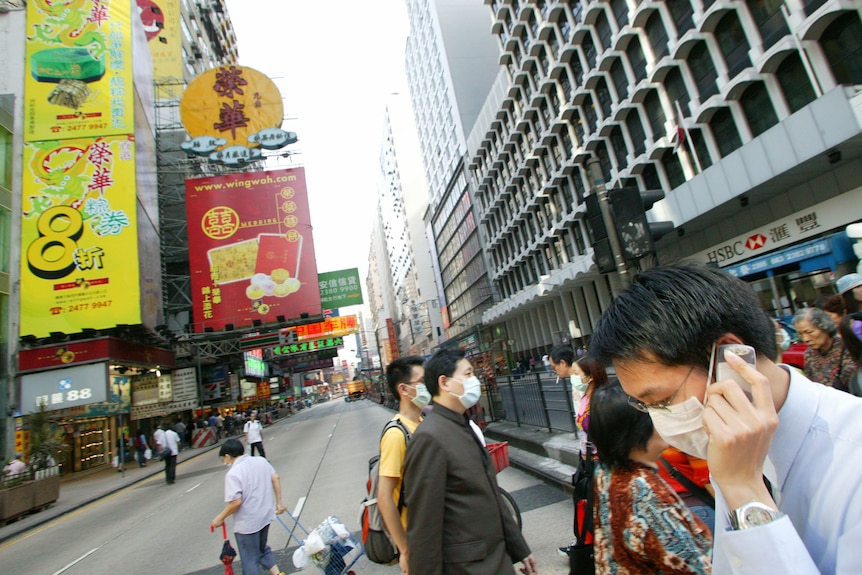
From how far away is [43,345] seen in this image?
65.0 feet

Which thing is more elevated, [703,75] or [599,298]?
[703,75]

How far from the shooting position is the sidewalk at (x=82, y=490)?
11305mm

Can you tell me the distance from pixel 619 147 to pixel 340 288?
1668 centimetres

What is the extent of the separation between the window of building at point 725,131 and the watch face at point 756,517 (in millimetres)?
20589

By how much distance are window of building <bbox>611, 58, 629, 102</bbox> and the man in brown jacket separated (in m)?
24.4

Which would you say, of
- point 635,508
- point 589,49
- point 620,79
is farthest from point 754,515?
point 589,49

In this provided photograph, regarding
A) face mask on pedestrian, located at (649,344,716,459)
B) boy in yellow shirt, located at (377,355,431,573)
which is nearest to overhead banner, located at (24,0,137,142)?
boy in yellow shirt, located at (377,355,431,573)


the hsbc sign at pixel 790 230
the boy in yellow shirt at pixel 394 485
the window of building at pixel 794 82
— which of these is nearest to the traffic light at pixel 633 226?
the boy in yellow shirt at pixel 394 485

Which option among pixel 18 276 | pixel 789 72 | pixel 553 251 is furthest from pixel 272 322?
pixel 789 72

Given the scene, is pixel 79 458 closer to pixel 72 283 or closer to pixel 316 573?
A: pixel 72 283

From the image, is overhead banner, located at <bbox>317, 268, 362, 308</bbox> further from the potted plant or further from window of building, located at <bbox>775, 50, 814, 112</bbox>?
window of building, located at <bbox>775, 50, 814, 112</bbox>

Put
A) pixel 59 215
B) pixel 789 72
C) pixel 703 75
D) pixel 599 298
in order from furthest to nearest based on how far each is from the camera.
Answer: pixel 599 298
pixel 59 215
pixel 703 75
pixel 789 72

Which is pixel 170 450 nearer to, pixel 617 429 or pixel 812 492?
pixel 617 429

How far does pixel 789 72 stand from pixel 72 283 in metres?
26.4
